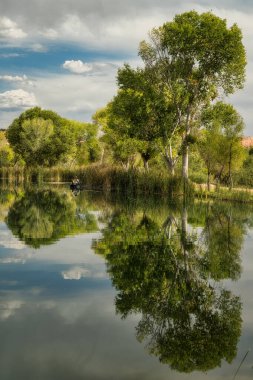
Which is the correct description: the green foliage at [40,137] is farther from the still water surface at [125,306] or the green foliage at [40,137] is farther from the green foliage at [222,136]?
the still water surface at [125,306]

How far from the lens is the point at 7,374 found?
5660 millimetres

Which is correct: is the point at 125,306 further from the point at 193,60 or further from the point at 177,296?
the point at 193,60

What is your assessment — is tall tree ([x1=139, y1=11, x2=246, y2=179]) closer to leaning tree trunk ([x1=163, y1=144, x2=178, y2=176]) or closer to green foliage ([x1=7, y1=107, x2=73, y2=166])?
leaning tree trunk ([x1=163, y1=144, x2=178, y2=176])

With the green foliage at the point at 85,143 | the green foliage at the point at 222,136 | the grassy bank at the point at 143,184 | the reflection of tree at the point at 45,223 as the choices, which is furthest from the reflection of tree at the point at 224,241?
the green foliage at the point at 85,143

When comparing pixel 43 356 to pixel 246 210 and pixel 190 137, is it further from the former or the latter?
pixel 190 137

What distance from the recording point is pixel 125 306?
8398 mm

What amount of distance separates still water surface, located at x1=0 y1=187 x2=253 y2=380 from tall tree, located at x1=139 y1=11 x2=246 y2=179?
2806 cm

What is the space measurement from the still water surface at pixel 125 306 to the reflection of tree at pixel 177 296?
0.7 inches

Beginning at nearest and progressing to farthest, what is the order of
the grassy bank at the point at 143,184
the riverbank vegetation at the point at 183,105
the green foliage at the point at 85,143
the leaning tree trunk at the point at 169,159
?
the grassy bank at the point at 143,184, the riverbank vegetation at the point at 183,105, the leaning tree trunk at the point at 169,159, the green foliage at the point at 85,143

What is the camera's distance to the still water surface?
6109mm

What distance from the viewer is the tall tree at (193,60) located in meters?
41.6

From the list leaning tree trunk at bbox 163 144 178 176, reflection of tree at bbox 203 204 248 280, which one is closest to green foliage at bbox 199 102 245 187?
leaning tree trunk at bbox 163 144 178 176

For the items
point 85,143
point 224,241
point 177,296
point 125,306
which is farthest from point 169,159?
point 85,143

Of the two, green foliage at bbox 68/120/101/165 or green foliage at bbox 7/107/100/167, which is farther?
green foliage at bbox 68/120/101/165
